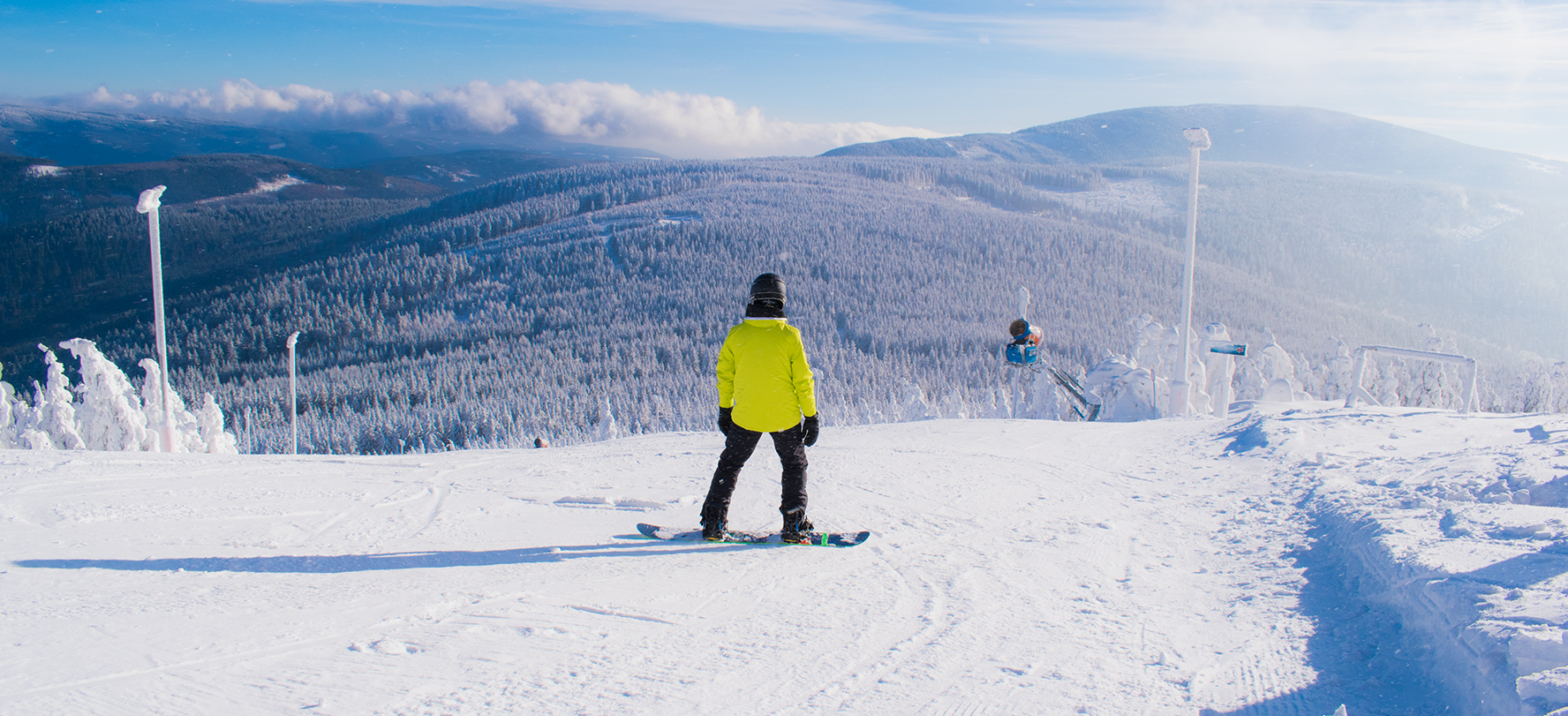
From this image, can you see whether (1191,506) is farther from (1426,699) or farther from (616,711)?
(616,711)

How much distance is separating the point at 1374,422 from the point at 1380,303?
241273 mm

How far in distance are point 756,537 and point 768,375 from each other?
1.19 metres

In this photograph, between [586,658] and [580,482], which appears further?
[580,482]

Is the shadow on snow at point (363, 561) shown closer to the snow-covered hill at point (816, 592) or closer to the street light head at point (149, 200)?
the snow-covered hill at point (816, 592)

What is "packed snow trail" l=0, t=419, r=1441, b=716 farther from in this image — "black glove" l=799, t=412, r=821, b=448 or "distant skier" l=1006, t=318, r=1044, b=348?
"distant skier" l=1006, t=318, r=1044, b=348

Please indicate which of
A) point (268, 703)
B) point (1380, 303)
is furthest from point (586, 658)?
point (1380, 303)

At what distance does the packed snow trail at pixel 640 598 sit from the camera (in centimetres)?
314

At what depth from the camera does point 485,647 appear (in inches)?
137

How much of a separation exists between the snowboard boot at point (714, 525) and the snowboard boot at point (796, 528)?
44cm

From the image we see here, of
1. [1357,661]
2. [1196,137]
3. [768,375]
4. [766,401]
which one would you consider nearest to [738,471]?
[766,401]

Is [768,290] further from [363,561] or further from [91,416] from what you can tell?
[91,416]

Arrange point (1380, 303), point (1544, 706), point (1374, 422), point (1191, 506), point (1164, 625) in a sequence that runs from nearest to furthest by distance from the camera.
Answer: point (1544, 706)
point (1164, 625)
point (1191, 506)
point (1374, 422)
point (1380, 303)

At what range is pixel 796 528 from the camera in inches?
213

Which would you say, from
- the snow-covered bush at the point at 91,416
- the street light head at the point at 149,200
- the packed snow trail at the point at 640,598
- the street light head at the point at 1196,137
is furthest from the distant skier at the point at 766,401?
the snow-covered bush at the point at 91,416
